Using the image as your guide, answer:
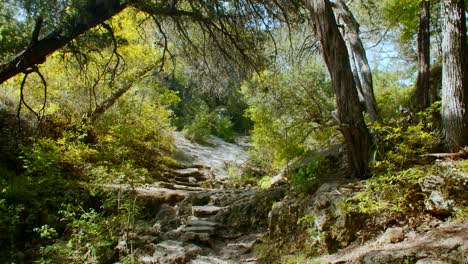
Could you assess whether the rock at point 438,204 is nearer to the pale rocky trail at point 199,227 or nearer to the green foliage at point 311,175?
the green foliage at point 311,175

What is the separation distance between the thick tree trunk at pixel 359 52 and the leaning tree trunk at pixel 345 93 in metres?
2.03

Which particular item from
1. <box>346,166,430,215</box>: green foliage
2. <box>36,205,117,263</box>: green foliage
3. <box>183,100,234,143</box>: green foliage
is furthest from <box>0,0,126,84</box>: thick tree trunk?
<box>183,100,234,143</box>: green foliage

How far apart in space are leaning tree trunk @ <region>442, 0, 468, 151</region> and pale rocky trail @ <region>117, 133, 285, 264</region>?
101 inches

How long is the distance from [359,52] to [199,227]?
450cm

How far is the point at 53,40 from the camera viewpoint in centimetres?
489

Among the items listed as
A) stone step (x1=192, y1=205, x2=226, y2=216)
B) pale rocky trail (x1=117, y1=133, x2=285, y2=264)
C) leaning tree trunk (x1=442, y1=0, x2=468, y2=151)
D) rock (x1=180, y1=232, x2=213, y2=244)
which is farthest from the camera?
stone step (x1=192, y1=205, x2=226, y2=216)

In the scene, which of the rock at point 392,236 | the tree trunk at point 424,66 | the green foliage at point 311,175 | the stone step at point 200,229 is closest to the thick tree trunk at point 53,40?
the stone step at point 200,229

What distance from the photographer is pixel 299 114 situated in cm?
960

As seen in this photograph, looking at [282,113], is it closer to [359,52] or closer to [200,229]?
[359,52]

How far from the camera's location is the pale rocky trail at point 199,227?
15.4ft

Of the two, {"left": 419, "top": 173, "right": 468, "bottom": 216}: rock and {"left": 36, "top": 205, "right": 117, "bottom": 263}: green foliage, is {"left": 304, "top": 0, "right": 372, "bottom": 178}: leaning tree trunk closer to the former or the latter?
{"left": 419, "top": 173, "right": 468, "bottom": 216}: rock

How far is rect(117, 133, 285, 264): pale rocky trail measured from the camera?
4.70m

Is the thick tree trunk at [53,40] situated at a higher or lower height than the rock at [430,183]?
higher

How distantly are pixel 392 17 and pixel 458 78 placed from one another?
16.0ft
